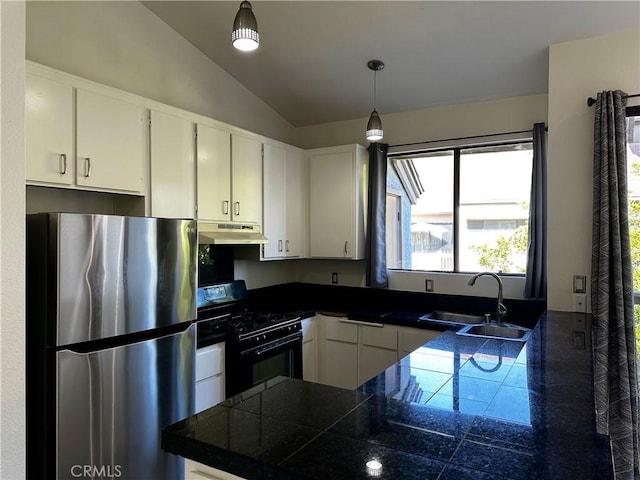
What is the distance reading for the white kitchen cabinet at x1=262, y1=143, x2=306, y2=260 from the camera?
3.54 m

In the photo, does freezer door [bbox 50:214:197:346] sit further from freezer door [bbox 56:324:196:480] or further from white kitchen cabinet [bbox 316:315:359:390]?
white kitchen cabinet [bbox 316:315:359:390]

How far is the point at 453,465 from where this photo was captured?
88cm

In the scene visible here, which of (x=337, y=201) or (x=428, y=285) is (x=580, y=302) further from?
(x=337, y=201)

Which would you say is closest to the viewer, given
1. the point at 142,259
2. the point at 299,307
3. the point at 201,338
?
the point at 142,259

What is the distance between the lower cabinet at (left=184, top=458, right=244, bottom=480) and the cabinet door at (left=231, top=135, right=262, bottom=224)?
7.33ft

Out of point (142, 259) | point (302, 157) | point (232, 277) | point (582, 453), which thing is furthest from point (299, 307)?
point (582, 453)

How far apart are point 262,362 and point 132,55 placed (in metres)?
2.24

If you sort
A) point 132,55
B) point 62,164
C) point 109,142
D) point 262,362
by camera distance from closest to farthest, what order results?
point 62,164 → point 109,142 → point 132,55 → point 262,362

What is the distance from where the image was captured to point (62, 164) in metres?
2.11

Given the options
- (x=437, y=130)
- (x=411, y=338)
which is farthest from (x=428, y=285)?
(x=437, y=130)

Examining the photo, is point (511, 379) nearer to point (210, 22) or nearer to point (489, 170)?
point (489, 170)

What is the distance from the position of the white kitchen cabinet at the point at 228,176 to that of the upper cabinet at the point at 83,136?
18.8 inches

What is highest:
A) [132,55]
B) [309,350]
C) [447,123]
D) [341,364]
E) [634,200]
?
[132,55]

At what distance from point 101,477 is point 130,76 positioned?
2318 millimetres
